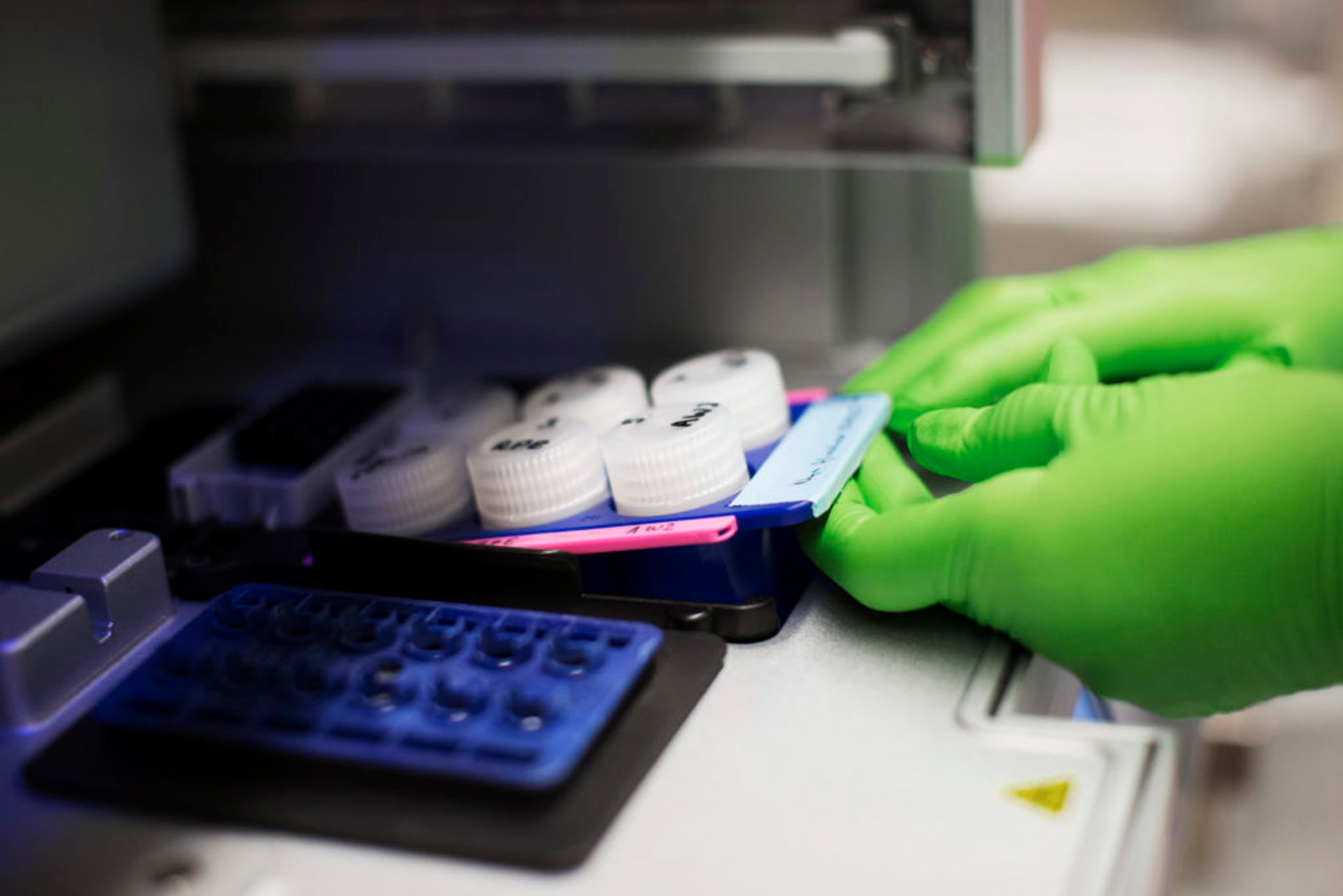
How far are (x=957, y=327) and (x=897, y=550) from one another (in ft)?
0.98

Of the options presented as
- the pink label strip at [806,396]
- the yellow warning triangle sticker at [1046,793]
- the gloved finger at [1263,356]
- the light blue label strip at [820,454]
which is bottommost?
the yellow warning triangle sticker at [1046,793]

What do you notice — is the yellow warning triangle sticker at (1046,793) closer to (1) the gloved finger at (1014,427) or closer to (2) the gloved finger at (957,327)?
(1) the gloved finger at (1014,427)

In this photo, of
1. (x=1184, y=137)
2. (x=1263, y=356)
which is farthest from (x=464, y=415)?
(x=1184, y=137)

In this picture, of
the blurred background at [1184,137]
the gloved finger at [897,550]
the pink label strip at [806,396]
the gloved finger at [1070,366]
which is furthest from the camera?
the blurred background at [1184,137]

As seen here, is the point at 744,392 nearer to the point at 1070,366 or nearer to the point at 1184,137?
the point at 1070,366

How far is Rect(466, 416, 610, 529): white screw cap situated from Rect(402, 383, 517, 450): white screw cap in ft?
0.31

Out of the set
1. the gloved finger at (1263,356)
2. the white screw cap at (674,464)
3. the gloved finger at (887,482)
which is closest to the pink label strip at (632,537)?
the white screw cap at (674,464)

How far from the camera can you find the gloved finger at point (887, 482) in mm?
866

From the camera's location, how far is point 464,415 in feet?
3.28

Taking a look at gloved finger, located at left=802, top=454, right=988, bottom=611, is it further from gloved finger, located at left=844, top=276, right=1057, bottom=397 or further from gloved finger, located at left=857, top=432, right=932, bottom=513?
gloved finger, located at left=844, top=276, right=1057, bottom=397

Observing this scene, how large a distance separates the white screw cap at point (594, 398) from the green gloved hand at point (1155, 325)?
17 cm

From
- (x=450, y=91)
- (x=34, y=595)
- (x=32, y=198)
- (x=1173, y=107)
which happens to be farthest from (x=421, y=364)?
(x=1173, y=107)

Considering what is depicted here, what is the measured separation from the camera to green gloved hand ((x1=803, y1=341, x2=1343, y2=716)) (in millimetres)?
730

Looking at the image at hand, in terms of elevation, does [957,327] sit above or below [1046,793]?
above
